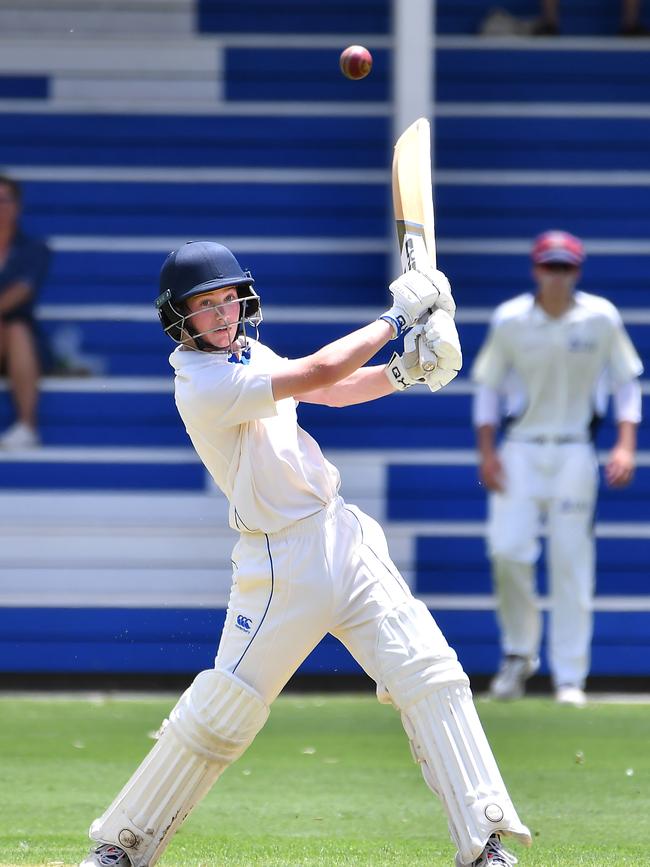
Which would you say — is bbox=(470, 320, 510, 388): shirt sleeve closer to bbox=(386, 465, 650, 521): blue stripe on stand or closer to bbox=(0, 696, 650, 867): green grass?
bbox=(386, 465, 650, 521): blue stripe on stand

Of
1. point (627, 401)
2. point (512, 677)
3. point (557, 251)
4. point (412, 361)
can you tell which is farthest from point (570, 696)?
point (412, 361)

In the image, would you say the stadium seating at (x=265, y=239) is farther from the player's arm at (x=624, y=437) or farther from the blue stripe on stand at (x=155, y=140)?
the player's arm at (x=624, y=437)

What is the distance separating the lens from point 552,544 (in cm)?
707

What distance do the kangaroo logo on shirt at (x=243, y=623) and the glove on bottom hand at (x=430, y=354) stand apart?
64cm

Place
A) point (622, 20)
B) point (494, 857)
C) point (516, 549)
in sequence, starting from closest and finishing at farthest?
point (494, 857) → point (516, 549) → point (622, 20)

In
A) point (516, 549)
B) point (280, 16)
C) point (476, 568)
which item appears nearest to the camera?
point (516, 549)

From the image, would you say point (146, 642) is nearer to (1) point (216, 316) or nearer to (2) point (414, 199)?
(2) point (414, 199)

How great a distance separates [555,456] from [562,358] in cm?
41

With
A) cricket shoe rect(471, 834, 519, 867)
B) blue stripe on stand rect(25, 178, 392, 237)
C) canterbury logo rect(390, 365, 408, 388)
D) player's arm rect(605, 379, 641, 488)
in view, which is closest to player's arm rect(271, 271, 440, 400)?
canterbury logo rect(390, 365, 408, 388)

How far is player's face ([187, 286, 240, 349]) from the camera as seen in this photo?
386cm

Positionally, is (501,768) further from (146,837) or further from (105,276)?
(105,276)

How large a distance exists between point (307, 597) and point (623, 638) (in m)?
4.40

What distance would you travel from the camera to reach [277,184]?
820 centimetres

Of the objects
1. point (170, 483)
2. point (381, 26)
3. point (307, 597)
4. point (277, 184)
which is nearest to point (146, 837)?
point (307, 597)
